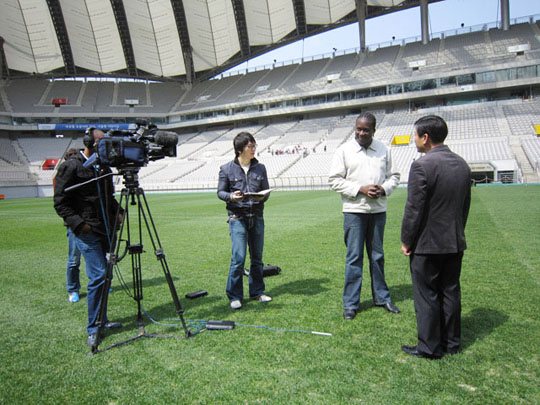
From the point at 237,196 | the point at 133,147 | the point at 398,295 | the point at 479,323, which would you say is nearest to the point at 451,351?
the point at 479,323

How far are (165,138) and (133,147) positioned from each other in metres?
0.33

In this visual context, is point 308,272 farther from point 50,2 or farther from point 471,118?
point 50,2

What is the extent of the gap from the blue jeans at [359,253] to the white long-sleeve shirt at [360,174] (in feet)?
0.40

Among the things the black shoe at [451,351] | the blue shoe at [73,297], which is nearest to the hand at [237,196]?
the black shoe at [451,351]

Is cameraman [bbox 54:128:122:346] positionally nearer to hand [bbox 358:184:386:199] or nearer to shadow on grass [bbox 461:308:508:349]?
hand [bbox 358:184:386:199]

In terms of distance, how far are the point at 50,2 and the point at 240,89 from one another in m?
26.4

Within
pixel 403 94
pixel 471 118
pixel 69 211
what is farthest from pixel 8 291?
pixel 403 94

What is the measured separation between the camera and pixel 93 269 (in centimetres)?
387

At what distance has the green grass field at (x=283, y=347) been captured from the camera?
2.74 metres

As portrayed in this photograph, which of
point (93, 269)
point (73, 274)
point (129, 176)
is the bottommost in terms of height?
point (73, 274)

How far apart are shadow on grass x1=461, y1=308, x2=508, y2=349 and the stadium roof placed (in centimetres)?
4682

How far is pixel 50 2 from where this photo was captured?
43219 mm

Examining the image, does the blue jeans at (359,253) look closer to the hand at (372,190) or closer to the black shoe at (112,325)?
the hand at (372,190)

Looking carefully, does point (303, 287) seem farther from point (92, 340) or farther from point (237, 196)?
point (92, 340)
